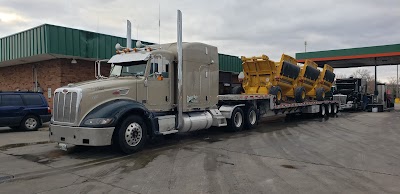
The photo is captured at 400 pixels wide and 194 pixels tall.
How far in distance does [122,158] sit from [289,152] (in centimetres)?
433

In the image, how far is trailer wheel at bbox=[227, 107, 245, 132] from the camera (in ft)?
42.0

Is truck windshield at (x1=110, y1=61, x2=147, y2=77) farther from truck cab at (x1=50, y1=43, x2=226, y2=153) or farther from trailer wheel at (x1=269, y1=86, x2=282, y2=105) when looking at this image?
trailer wheel at (x1=269, y1=86, x2=282, y2=105)

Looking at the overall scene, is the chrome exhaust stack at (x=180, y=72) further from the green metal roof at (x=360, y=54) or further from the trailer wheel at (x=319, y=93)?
the green metal roof at (x=360, y=54)

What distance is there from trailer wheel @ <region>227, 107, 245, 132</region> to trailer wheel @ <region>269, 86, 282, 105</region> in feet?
9.19

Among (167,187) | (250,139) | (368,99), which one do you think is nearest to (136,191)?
(167,187)

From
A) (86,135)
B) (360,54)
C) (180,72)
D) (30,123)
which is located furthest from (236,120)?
(360,54)

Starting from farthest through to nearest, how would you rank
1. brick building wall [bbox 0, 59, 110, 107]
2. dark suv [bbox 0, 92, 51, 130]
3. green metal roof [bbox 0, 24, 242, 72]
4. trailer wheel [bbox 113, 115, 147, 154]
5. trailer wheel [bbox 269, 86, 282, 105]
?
1. brick building wall [bbox 0, 59, 110, 107]
2. green metal roof [bbox 0, 24, 242, 72]
3. trailer wheel [bbox 269, 86, 282, 105]
4. dark suv [bbox 0, 92, 51, 130]
5. trailer wheel [bbox 113, 115, 147, 154]

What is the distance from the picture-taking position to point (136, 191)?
5352mm

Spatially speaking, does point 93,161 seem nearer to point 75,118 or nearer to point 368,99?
point 75,118

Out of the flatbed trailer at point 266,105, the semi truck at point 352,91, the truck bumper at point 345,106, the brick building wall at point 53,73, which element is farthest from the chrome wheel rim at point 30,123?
the semi truck at point 352,91

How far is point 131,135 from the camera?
8438 mm

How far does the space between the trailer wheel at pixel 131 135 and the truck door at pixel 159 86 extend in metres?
0.89

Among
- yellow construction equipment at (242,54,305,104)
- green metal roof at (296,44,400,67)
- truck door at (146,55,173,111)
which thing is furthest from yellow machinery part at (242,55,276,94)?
green metal roof at (296,44,400,67)

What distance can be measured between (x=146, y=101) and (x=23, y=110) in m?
6.96
